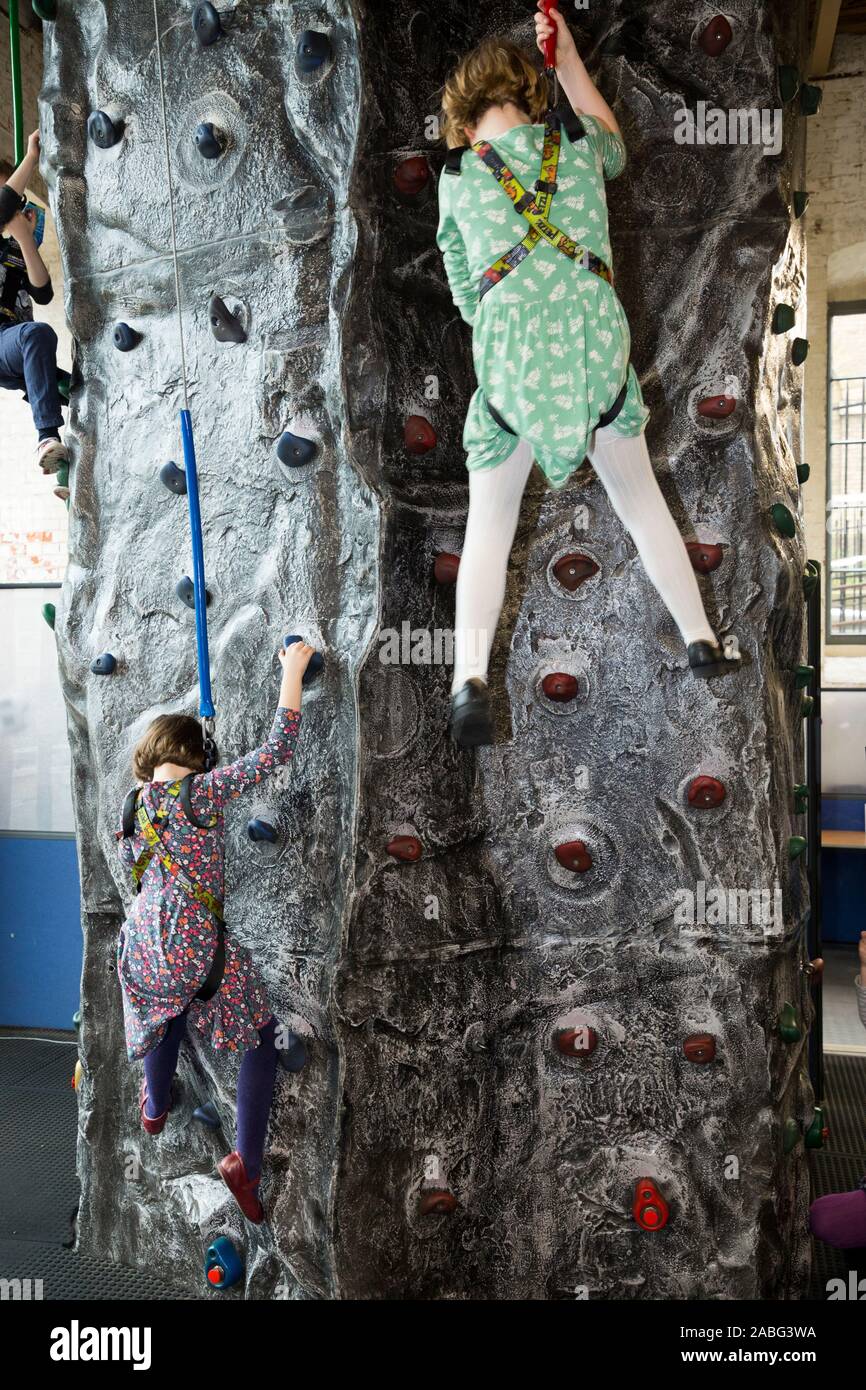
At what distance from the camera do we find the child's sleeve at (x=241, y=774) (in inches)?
126

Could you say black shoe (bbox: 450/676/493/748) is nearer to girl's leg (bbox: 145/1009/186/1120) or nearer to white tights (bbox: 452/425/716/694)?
white tights (bbox: 452/425/716/694)

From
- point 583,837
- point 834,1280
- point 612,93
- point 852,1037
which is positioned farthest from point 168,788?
point 852,1037

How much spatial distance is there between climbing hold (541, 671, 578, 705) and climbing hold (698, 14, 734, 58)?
1.93 meters

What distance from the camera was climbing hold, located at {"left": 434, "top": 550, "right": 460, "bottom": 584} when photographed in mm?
3531

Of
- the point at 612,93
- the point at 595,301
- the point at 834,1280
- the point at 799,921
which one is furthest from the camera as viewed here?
the point at 834,1280

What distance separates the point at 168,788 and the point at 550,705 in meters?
1.22

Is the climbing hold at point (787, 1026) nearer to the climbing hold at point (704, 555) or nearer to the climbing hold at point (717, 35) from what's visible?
the climbing hold at point (704, 555)

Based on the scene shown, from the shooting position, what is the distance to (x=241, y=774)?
320cm

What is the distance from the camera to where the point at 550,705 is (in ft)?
11.9

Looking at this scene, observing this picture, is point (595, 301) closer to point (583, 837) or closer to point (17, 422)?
point (583, 837)

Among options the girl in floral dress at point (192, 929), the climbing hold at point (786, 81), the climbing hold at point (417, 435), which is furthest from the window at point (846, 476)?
the girl in floral dress at point (192, 929)

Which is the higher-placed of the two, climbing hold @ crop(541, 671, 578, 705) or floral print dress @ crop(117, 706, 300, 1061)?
climbing hold @ crop(541, 671, 578, 705)

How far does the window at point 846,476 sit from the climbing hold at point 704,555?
5.42 m

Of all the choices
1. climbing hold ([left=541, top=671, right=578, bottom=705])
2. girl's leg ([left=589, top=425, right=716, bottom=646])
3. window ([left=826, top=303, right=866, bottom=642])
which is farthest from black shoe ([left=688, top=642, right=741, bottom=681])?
window ([left=826, top=303, right=866, bottom=642])
